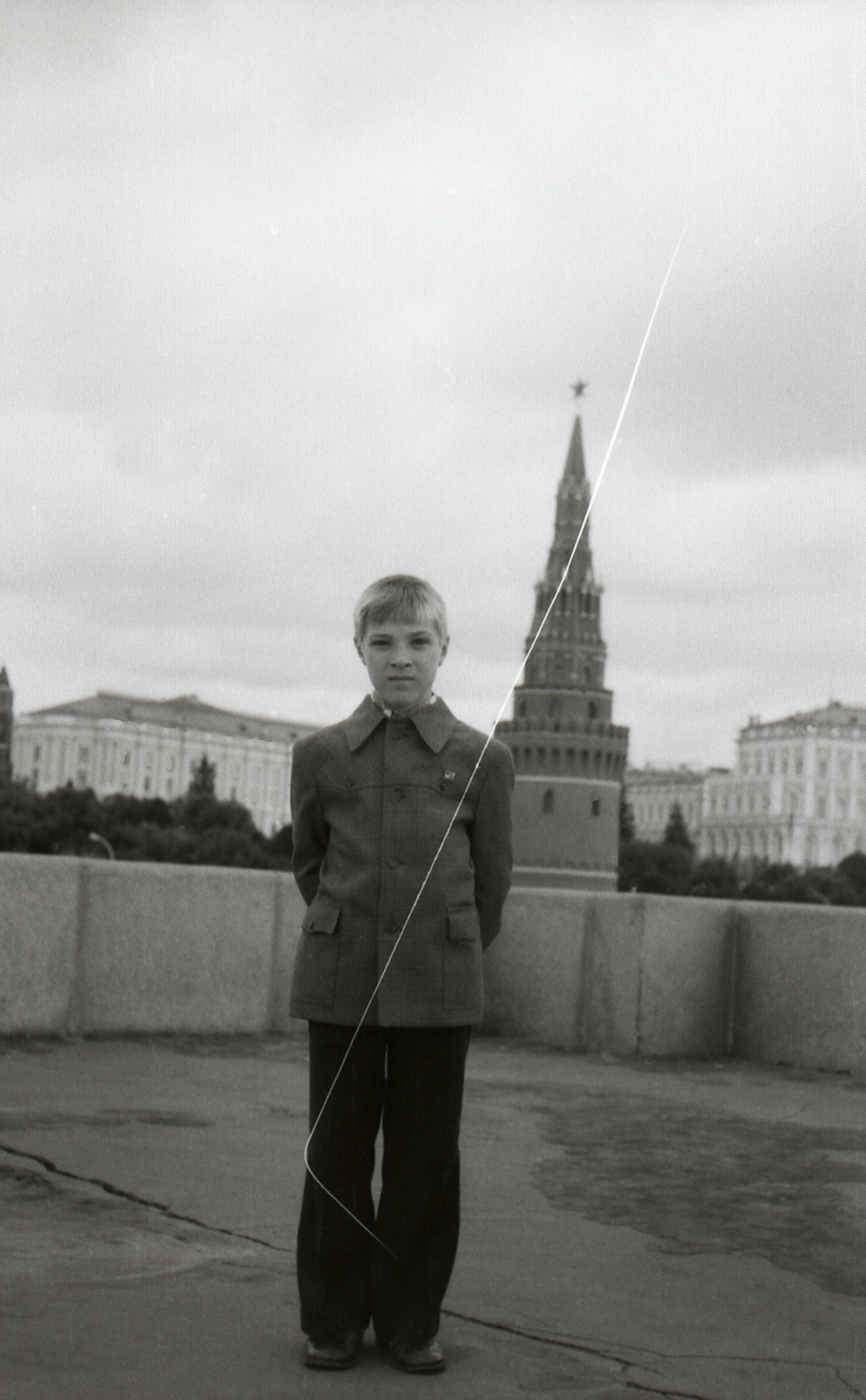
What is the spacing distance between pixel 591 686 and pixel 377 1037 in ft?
457

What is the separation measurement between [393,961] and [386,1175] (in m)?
0.48

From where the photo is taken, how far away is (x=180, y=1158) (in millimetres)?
6141

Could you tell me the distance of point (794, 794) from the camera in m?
114

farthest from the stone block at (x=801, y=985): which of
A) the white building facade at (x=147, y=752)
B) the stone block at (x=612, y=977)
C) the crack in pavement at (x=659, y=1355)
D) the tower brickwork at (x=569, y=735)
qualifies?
the white building facade at (x=147, y=752)

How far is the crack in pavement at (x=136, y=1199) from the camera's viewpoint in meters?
5.02

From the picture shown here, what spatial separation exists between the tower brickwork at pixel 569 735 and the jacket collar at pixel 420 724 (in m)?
112

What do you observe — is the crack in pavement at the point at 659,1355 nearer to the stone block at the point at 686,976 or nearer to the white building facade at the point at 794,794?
the stone block at the point at 686,976

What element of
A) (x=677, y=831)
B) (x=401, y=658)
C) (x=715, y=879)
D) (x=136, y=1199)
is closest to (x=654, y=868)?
(x=715, y=879)

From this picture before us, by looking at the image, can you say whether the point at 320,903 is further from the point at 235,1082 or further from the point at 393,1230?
the point at 235,1082

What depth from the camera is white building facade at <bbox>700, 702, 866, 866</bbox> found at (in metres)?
59.8

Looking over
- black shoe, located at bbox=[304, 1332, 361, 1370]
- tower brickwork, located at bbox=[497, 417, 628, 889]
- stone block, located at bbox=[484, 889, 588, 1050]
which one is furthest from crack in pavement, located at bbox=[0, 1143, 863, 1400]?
tower brickwork, located at bbox=[497, 417, 628, 889]

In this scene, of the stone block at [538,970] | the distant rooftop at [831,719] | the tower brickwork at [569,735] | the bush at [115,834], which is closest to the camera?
the stone block at [538,970]

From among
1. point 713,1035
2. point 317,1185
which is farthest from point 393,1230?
point 713,1035

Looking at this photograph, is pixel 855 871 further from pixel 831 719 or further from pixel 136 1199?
pixel 136 1199
